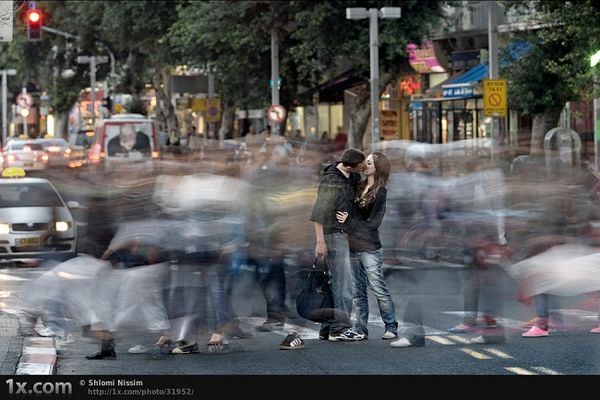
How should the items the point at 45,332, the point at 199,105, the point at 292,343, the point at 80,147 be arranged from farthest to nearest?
the point at 199,105, the point at 80,147, the point at 45,332, the point at 292,343

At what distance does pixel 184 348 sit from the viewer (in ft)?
38.4

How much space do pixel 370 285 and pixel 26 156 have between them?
102 feet

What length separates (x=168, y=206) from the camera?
12.7m

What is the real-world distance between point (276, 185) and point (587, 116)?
21.7 meters

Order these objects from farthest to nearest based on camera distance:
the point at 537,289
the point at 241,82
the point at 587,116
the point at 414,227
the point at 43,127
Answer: the point at 43,127, the point at 241,82, the point at 587,116, the point at 414,227, the point at 537,289

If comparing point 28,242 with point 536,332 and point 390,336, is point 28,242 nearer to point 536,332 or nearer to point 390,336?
point 390,336

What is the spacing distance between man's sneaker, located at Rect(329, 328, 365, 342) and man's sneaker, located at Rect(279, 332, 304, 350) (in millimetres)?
466

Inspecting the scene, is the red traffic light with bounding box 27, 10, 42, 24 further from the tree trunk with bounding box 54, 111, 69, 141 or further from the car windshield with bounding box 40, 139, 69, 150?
the tree trunk with bounding box 54, 111, 69, 141

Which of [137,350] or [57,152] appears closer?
[137,350]

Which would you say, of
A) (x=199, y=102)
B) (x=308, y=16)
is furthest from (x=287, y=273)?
(x=199, y=102)

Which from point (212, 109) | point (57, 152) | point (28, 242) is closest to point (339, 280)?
point (28, 242)

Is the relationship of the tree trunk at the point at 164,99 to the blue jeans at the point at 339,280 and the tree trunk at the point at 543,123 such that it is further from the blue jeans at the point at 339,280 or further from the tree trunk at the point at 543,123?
the blue jeans at the point at 339,280

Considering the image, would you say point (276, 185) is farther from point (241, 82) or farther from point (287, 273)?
point (241, 82)

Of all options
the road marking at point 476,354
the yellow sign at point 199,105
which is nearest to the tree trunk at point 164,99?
the yellow sign at point 199,105
